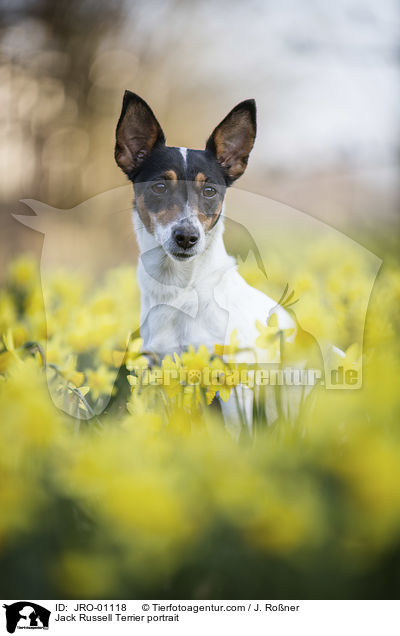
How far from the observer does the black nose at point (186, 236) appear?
3.25 feet

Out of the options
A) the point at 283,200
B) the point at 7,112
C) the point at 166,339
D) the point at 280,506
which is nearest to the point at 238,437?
the point at 280,506

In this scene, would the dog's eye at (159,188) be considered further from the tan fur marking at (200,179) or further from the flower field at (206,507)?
the flower field at (206,507)

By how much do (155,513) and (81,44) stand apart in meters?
0.84

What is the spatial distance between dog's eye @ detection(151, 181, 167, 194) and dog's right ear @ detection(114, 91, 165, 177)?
0.15 ft

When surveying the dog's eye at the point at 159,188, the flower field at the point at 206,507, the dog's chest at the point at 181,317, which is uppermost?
the dog's eye at the point at 159,188

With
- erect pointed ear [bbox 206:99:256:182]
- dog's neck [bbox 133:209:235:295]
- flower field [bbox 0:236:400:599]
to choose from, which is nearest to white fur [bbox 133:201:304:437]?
dog's neck [bbox 133:209:235:295]

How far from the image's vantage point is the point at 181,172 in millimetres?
983

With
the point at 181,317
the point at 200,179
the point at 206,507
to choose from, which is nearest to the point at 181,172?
the point at 200,179

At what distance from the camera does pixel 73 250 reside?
101 cm

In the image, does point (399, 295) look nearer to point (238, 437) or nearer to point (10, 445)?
point (238, 437)

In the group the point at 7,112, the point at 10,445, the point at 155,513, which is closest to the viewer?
the point at 155,513
